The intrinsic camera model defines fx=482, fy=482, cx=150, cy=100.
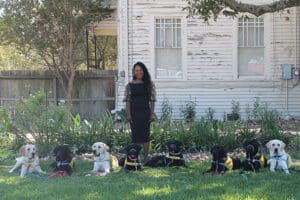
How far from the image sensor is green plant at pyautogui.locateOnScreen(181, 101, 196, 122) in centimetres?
1325

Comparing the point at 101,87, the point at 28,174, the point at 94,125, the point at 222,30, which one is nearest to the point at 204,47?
the point at 222,30

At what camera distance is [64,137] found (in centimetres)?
880

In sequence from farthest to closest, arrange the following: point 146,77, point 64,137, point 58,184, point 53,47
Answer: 1. point 53,47
2. point 64,137
3. point 146,77
4. point 58,184

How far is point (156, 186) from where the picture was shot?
239 inches

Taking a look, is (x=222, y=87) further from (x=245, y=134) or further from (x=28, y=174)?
(x=28, y=174)

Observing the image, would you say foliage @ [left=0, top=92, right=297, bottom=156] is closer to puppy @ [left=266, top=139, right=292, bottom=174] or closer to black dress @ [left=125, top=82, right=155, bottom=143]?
black dress @ [left=125, top=82, right=155, bottom=143]

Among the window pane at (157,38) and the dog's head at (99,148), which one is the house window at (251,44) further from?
the dog's head at (99,148)

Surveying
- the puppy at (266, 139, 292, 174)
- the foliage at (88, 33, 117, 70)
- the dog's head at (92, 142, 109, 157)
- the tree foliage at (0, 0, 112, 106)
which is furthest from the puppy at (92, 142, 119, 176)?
the foliage at (88, 33, 117, 70)

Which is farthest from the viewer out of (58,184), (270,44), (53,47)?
(53,47)

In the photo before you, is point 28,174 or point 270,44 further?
point 270,44

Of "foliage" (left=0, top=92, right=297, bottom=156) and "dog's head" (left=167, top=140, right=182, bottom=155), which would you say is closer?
"dog's head" (left=167, top=140, right=182, bottom=155)

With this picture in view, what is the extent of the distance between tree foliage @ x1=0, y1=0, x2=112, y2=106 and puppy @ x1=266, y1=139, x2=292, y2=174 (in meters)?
8.40

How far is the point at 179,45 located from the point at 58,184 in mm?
8212

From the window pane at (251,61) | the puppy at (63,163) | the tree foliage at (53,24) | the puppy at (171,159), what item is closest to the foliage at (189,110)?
the window pane at (251,61)
